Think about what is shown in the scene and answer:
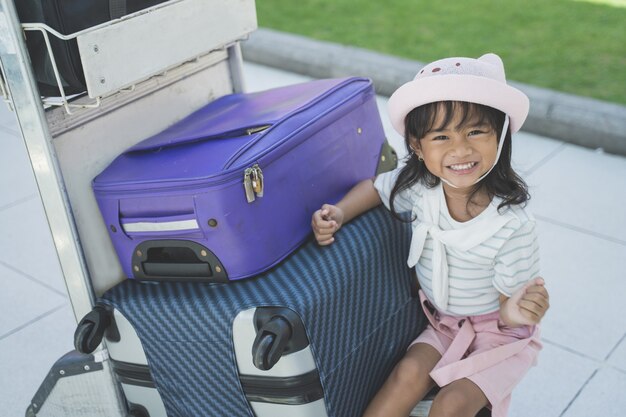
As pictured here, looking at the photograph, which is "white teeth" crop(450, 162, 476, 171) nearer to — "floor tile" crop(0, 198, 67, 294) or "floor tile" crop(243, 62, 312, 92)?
"floor tile" crop(0, 198, 67, 294)

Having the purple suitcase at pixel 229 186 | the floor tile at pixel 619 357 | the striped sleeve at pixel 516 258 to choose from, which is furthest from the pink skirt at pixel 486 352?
the floor tile at pixel 619 357

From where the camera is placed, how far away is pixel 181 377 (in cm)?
159

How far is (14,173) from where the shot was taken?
3344 millimetres

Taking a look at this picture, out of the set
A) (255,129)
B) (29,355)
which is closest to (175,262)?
(255,129)

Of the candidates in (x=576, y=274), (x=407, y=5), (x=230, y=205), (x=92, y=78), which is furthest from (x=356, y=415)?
(x=407, y=5)

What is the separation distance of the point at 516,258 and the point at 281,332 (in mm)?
482

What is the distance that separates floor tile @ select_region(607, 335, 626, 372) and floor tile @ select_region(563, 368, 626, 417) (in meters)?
0.03

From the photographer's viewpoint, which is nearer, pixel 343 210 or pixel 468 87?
pixel 468 87

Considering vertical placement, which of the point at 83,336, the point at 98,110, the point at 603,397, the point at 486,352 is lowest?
the point at 603,397

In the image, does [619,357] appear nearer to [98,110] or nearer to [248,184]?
[248,184]

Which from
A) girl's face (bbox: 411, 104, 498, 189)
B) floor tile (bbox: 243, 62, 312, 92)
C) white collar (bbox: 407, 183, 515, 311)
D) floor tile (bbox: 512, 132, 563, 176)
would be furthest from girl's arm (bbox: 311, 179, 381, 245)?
floor tile (bbox: 243, 62, 312, 92)

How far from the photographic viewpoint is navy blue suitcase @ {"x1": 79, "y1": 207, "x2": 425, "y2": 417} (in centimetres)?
145

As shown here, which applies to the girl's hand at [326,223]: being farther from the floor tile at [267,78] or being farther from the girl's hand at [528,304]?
the floor tile at [267,78]

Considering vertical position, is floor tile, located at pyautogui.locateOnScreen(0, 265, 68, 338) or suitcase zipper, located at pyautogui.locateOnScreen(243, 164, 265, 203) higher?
suitcase zipper, located at pyautogui.locateOnScreen(243, 164, 265, 203)
